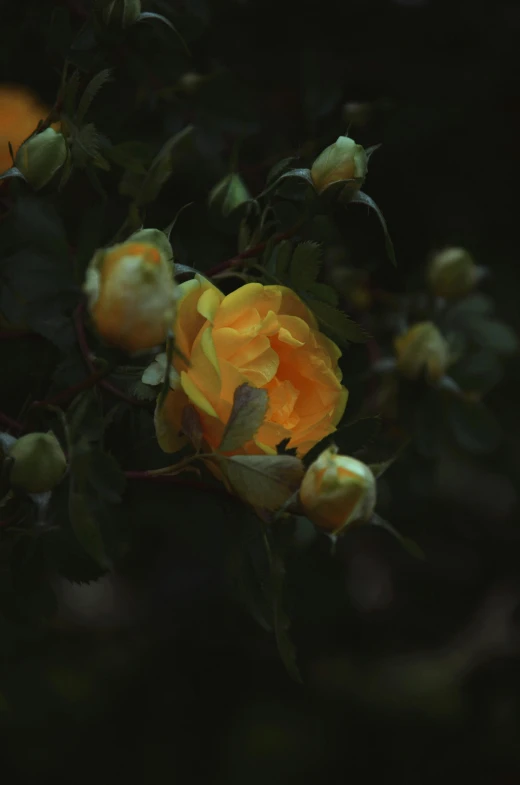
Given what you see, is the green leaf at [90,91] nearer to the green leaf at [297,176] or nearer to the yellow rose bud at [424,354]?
the green leaf at [297,176]

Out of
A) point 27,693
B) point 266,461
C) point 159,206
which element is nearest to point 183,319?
point 266,461

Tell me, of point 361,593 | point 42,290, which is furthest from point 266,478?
point 361,593

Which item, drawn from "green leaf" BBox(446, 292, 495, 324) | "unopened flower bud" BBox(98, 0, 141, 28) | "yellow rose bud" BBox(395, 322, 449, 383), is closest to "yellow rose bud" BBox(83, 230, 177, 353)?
"unopened flower bud" BBox(98, 0, 141, 28)

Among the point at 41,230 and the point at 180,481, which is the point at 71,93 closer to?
the point at 41,230

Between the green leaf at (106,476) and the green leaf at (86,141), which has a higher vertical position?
the green leaf at (86,141)

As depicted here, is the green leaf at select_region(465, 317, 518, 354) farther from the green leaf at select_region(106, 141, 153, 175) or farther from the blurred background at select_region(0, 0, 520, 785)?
the green leaf at select_region(106, 141, 153, 175)

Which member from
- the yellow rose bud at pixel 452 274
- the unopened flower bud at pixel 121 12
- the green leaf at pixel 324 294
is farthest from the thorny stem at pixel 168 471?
the yellow rose bud at pixel 452 274
